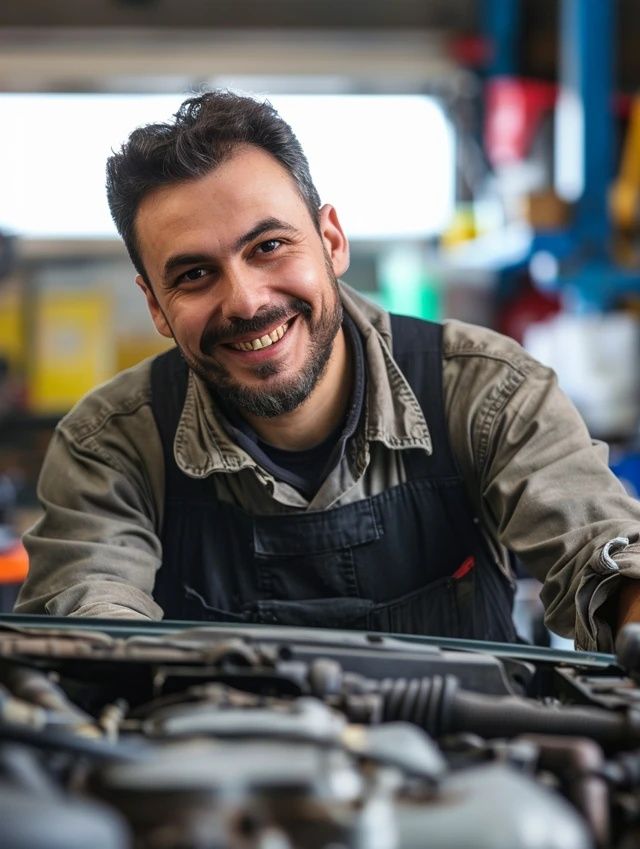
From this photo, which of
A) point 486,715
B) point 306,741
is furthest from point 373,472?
point 306,741

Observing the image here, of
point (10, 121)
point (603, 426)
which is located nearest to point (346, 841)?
point (603, 426)

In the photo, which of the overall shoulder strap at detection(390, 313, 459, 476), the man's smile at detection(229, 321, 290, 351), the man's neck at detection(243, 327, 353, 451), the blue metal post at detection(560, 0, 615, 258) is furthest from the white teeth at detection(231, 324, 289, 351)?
the blue metal post at detection(560, 0, 615, 258)

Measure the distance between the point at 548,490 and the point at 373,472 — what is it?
Answer: 0.25m

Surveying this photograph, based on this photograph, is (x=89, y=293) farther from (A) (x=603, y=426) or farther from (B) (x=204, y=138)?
(B) (x=204, y=138)

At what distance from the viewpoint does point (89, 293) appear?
560cm

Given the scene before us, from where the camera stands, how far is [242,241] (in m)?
1.37

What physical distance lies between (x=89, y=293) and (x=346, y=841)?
525 centimetres

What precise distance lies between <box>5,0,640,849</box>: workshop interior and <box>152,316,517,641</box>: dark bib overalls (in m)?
0.23

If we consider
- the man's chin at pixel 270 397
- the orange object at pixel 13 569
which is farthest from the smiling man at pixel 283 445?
the orange object at pixel 13 569

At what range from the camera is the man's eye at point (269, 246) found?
4.57 feet

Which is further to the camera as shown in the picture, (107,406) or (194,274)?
(107,406)

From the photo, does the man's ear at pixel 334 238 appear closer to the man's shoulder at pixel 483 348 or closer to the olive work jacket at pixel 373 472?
the olive work jacket at pixel 373 472

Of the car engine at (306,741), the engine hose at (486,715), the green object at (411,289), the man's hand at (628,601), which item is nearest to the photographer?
the car engine at (306,741)

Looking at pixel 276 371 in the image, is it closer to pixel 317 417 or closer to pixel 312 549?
pixel 317 417
